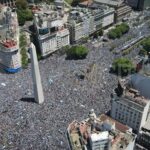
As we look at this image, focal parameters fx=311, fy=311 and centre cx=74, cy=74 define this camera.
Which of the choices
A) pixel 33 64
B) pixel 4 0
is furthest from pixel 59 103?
pixel 4 0

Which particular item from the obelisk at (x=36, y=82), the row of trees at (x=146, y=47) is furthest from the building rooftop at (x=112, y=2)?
the obelisk at (x=36, y=82)

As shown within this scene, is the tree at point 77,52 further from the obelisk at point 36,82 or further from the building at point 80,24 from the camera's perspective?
the obelisk at point 36,82

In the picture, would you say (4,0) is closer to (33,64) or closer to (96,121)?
(33,64)

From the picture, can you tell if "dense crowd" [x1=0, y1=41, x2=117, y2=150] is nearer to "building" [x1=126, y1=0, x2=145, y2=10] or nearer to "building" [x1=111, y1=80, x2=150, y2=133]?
"building" [x1=111, y1=80, x2=150, y2=133]

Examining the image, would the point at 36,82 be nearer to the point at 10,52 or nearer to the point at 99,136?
the point at 10,52

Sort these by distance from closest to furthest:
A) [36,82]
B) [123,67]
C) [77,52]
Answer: [36,82] < [123,67] < [77,52]

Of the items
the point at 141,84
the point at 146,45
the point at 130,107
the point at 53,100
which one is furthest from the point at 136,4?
the point at 130,107
